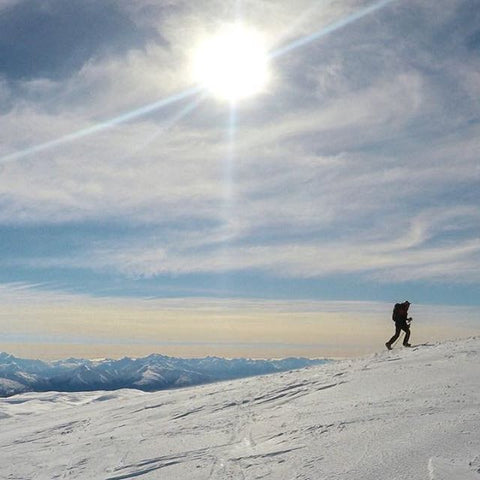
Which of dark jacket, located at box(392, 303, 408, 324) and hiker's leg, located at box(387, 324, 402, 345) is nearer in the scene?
dark jacket, located at box(392, 303, 408, 324)

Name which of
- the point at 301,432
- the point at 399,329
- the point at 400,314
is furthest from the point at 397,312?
the point at 301,432

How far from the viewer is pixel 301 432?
1207 cm

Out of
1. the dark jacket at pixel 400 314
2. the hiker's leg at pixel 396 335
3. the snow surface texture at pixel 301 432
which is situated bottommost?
the snow surface texture at pixel 301 432

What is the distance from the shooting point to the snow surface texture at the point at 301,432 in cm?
927


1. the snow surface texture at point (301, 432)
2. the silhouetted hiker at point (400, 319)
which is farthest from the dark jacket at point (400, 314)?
the snow surface texture at point (301, 432)

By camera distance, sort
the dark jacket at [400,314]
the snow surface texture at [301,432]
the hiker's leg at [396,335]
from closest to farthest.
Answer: the snow surface texture at [301,432] < the dark jacket at [400,314] < the hiker's leg at [396,335]

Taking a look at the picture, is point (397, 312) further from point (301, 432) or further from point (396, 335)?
point (301, 432)

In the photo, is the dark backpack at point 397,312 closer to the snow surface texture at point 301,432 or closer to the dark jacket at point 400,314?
the dark jacket at point 400,314

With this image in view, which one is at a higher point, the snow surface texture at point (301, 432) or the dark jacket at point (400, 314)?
the dark jacket at point (400, 314)

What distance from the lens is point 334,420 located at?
1236cm

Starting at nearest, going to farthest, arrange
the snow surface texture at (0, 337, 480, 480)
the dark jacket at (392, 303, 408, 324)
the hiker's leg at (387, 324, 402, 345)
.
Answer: the snow surface texture at (0, 337, 480, 480) → the dark jacket at (392, 303, 408, 324) → the hiker's leg at (387, 324, 402, 345)

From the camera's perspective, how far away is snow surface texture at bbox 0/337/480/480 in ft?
30.4

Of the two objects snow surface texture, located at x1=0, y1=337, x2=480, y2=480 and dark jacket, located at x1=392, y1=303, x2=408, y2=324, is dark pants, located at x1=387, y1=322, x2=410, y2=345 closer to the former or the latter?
dark jacket, located at x1=392, y1=303, x2=408, y2=324

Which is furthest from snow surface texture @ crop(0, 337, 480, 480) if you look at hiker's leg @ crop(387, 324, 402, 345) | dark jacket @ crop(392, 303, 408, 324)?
dark jacket @ crop(392, 303, 408, 324)
